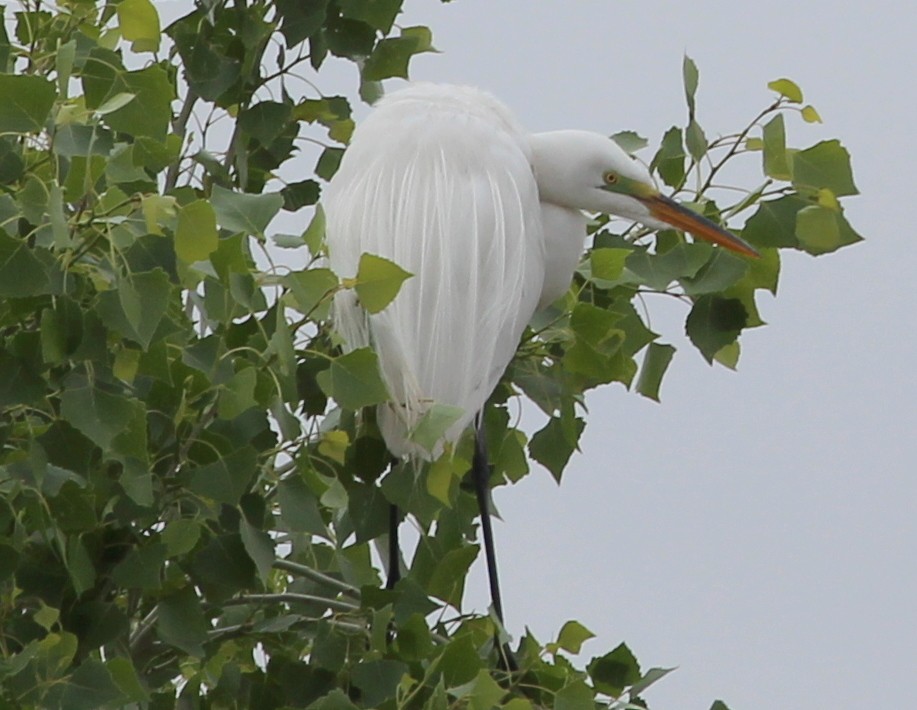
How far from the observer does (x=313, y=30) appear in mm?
2246

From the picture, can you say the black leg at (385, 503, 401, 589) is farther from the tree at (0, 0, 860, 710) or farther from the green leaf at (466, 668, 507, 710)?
the green leaf at (466, 668, 507, 710)

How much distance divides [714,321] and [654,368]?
0.36 ft

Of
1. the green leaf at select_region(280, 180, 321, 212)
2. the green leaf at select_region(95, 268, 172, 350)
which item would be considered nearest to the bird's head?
the green leaf at select_region(280, 180, 321, 212)

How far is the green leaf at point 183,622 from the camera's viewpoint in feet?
6.00

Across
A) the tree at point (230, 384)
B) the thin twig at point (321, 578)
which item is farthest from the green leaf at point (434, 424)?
the thin twig at point (321, 578)

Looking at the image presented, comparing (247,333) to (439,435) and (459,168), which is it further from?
(459,168)

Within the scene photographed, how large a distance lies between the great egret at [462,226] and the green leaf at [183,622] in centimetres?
28

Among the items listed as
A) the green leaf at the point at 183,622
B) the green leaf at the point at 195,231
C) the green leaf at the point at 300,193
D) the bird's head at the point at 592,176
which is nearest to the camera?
the green leaf at the point at 195,231

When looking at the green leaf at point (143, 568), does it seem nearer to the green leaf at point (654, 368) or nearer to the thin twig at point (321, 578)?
the thin twig at point (321, 578)

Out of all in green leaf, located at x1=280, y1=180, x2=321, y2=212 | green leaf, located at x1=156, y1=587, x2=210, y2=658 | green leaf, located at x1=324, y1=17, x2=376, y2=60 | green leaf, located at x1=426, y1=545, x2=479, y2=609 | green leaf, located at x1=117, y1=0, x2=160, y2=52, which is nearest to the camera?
green leaf, located at x1=117, y1=0, x2=160, y2=52

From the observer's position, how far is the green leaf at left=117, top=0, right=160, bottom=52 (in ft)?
5.59

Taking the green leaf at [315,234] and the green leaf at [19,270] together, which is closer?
the green leaf at [19,270]

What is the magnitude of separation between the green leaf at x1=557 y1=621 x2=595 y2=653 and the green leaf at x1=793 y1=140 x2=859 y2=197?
0.51 metres

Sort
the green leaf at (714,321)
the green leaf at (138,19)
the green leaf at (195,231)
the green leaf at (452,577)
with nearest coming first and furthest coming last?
the green leaf at (195,231) → the green leaf at (138,19) → the green leaf at (452,577) → the green leaf at (714,321)
